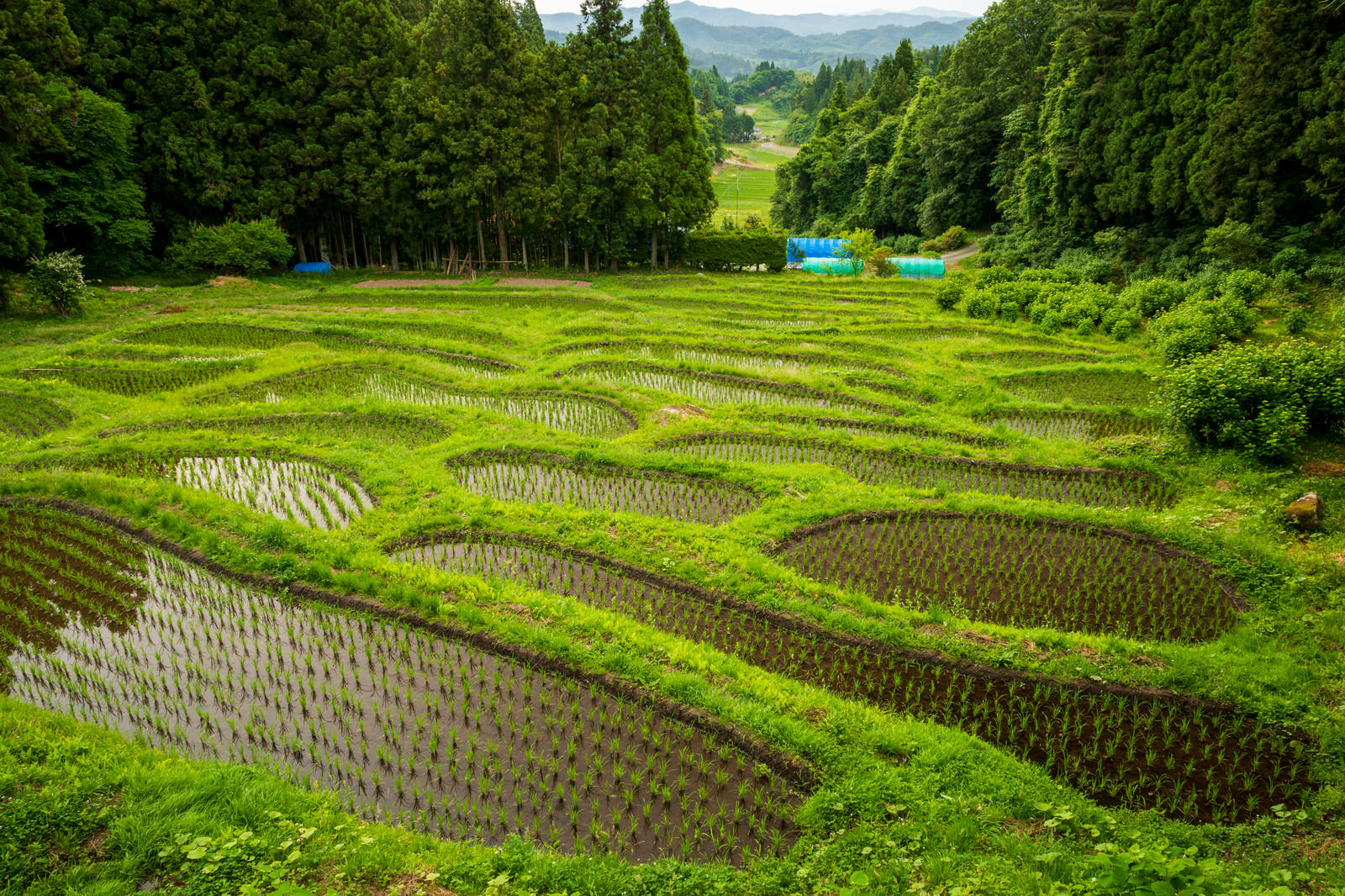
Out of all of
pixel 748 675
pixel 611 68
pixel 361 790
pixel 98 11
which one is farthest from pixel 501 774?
pixel 98 11

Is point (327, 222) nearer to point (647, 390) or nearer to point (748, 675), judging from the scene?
point (647, 390)

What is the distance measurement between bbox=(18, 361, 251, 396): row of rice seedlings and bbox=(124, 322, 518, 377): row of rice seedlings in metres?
2.75

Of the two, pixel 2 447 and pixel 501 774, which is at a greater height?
pixel 2 447

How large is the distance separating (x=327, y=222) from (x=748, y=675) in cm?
4148

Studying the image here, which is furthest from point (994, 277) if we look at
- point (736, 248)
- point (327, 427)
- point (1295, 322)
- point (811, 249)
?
point (327, 427)

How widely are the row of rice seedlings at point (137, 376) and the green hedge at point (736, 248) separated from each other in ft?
91.2

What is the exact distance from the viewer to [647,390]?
17.1m

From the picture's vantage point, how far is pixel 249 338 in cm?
2197

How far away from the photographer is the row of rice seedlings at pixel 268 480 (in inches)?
443

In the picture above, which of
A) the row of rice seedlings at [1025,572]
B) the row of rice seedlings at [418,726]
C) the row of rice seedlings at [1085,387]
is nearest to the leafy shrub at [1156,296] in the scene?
the row of rice seedlings at [1085,387]

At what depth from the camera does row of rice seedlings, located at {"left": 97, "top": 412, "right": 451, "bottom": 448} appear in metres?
14.3

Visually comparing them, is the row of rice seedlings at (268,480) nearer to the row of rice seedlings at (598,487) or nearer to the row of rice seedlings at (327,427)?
the row of rice seedlings at (327,427)

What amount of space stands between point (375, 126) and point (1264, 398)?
38.2 m

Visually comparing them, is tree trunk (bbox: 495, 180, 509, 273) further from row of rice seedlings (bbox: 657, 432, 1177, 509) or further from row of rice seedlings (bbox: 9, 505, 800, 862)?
row of rice seedlings (bbox: 9, 505, 800, 862)
